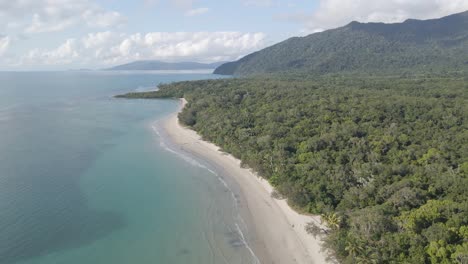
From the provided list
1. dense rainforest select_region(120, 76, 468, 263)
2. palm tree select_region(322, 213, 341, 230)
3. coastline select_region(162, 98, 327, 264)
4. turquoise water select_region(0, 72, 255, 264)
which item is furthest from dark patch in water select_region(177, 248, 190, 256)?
palm tree select_region(322, 213, 341, 230)

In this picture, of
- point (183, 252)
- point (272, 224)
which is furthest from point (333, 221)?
point (183, 252)

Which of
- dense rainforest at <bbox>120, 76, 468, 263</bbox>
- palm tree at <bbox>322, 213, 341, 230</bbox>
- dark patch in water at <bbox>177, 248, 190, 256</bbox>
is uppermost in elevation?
dense rainforest at <bbox>120, 76, 468, 263</bbox>

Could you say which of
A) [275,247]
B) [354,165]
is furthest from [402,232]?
[354,165]

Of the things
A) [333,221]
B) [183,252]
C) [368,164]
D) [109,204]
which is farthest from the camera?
[368,164]

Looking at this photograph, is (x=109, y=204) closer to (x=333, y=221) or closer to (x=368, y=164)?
(x=333, y=221)

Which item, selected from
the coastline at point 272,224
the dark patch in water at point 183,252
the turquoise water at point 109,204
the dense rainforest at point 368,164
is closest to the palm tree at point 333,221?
the dense rainforest at point 368,164

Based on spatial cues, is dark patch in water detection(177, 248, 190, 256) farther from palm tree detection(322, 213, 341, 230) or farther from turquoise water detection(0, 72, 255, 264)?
palm tree detection(322, 213, 341, 230)
